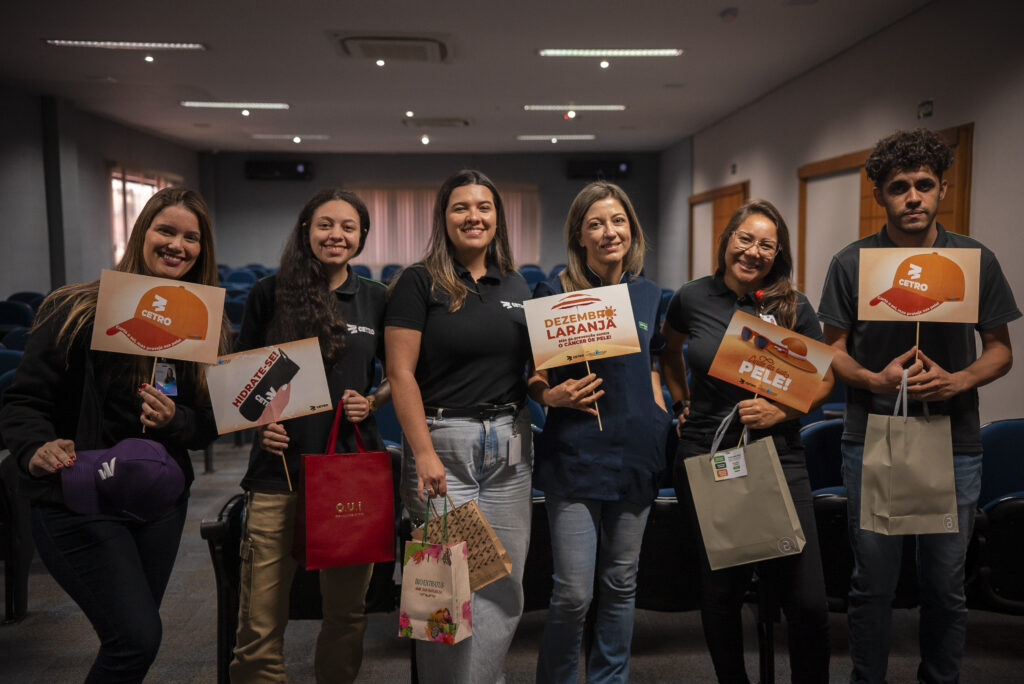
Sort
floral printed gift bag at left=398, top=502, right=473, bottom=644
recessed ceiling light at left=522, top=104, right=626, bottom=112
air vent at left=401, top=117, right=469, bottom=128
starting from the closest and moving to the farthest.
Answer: floral printed gift bag at left=398, top=502, right=473, bottom=644
recessed ceiling light at left=522, top=104, right=626, bottom=112
air vent at left=401, top=117, right=469, bottom=128

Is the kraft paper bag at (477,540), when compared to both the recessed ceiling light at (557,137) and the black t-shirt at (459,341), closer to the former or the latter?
the black t-shirt at (459,341)

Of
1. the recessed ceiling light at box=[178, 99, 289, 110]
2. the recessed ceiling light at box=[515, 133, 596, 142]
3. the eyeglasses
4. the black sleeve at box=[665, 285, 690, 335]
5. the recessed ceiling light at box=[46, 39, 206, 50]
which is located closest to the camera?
the eyeglasses

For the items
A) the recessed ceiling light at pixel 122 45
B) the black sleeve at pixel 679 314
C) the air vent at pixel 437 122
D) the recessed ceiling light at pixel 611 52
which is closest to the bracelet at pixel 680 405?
the black sleeve at pixel 679 314

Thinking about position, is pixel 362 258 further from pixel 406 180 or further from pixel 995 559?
pixel 995 559

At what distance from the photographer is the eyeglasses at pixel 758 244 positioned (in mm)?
1886

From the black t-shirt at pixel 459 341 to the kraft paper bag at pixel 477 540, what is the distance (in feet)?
0.87

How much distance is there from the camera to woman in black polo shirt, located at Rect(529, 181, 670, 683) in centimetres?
185

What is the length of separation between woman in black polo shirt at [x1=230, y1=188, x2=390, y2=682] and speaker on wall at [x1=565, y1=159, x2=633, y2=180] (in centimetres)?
1418

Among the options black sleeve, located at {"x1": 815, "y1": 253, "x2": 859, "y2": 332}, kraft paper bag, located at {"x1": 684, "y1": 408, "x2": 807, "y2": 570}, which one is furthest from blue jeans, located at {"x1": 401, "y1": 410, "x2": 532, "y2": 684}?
black sleeve, located at {"x1": 815, "y1": 253, "x2": 859, "y2": 332}

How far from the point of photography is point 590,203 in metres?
1.95

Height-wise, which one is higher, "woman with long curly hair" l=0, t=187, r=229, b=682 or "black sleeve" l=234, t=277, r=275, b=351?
"black sleeve" l=234, t=277, r=275, b=351

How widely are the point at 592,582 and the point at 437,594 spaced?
0.44 m


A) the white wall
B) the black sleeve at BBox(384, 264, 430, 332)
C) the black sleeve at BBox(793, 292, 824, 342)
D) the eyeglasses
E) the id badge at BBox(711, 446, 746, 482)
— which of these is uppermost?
the white wall

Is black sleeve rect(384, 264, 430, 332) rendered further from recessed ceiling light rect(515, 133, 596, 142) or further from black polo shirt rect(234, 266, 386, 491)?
recessed ceiling light rect(515, 133, 596, 142)
